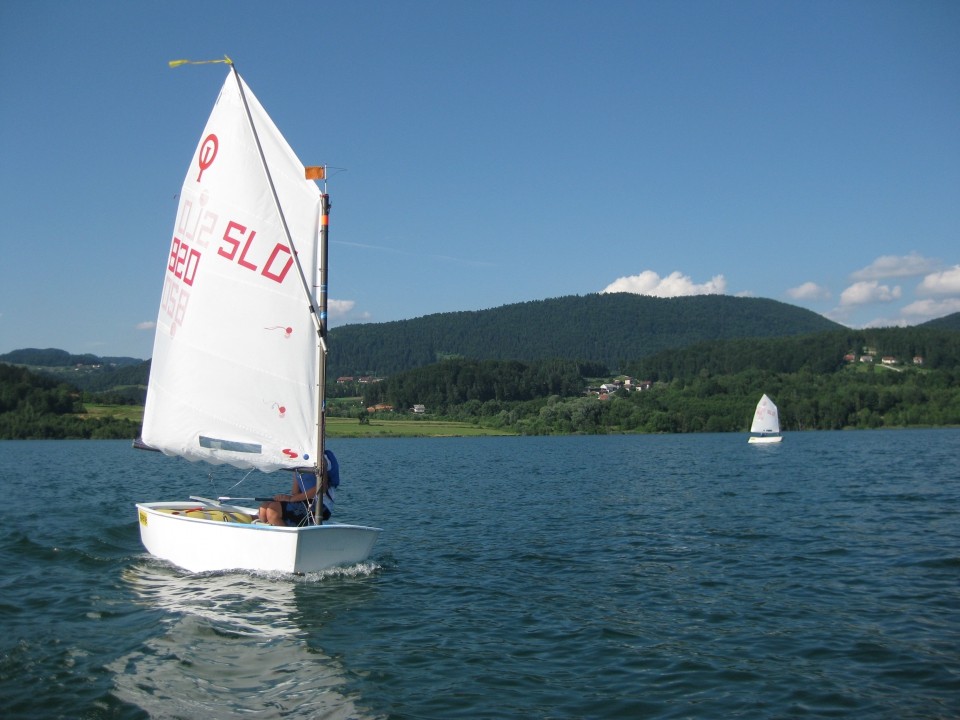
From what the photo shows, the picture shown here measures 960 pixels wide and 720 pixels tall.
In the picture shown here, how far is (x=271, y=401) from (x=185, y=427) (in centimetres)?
224

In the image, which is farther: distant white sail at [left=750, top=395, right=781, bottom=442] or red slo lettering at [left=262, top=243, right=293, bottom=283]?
distant white sail at [left=750, top=395, right=781, bottom=442]

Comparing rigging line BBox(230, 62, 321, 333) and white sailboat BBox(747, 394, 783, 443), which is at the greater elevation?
rigging line BBox(230, 62, 321, 333)

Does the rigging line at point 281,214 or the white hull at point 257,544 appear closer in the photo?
the white hull at point 257,544

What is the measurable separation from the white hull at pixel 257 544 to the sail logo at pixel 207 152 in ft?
23.7

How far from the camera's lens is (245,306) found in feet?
52.8

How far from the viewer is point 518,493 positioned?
112ft

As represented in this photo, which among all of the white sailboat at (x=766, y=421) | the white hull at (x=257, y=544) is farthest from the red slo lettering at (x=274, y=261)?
the white sailboat at (x=766, y=421)

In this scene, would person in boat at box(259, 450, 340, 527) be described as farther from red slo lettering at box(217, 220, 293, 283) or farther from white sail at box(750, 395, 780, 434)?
white sail at box(750, 395, 780, 434)

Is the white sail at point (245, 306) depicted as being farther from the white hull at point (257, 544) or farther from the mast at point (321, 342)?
the white hull at point (257, 544)

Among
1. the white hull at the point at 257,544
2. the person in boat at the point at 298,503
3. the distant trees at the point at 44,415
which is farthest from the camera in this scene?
the distant trees at the point at 44,415

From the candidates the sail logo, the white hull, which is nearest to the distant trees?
the white hull

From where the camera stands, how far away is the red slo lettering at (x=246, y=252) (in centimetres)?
1570

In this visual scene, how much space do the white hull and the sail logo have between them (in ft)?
23.7

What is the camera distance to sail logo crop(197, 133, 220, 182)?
16.5 m
